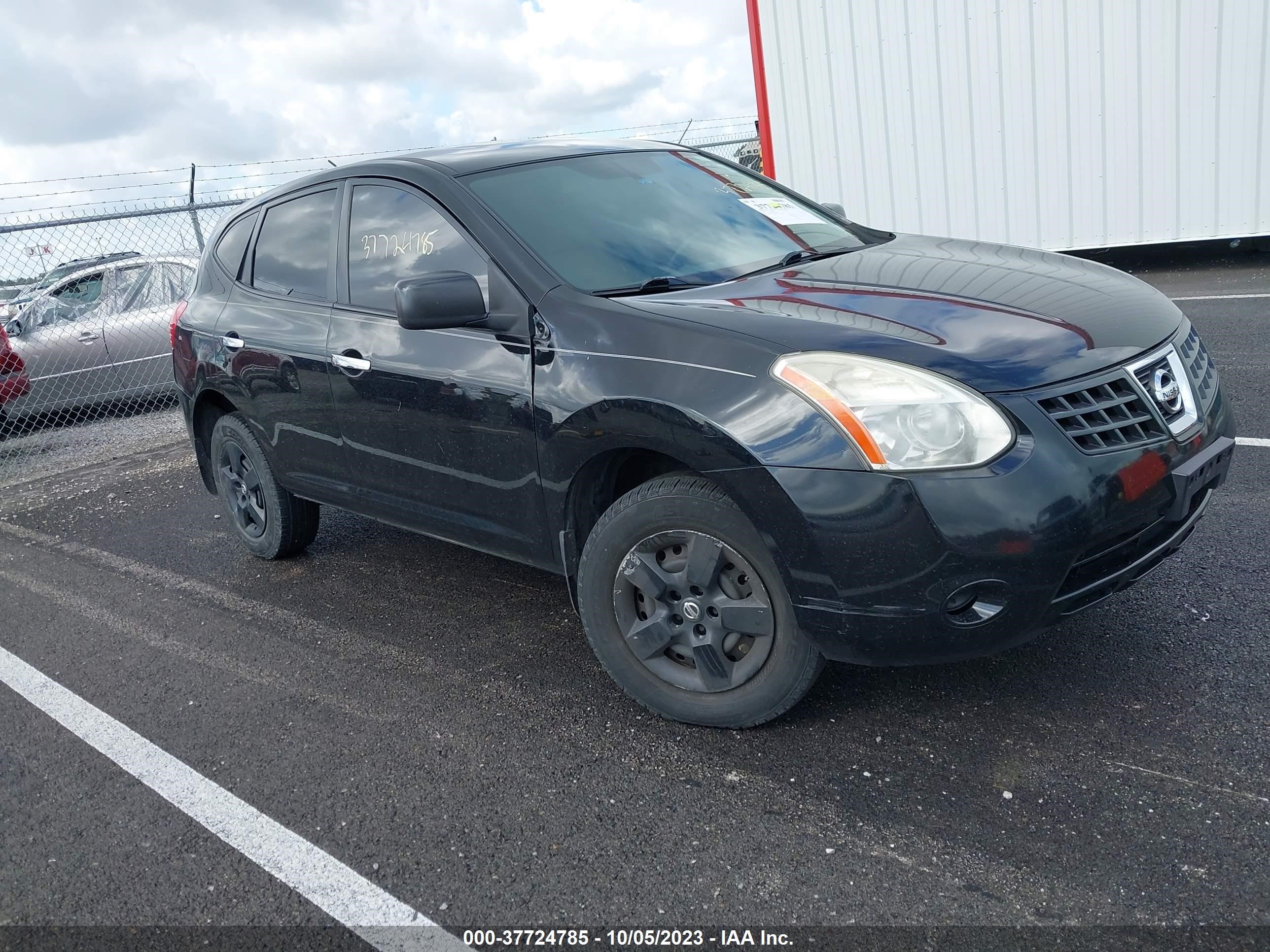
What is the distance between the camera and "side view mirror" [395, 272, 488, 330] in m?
3.23

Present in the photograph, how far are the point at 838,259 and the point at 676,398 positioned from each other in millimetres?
1117

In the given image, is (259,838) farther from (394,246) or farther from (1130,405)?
(1130,405)

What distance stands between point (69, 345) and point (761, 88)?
7669 mm

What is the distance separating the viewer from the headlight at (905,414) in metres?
2.58

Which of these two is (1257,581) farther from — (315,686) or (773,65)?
(773,65)

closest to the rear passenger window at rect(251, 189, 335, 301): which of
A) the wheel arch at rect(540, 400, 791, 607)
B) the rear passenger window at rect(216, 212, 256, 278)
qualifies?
the rear passenger window at rect(216, 212, 256, 278)

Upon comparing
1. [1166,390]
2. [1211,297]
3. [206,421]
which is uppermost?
[1166,390]

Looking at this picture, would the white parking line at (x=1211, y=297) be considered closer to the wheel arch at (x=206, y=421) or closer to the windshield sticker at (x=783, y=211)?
the windshield sticker at (x=783, y=211)

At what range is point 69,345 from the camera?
9.90 meters

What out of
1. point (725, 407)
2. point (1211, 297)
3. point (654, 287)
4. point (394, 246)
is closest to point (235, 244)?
point (394, 246)

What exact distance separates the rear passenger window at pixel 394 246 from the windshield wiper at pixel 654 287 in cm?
43

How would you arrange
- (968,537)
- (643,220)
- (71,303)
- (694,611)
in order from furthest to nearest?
(71,303) < (643,220) < (694,611) < (968,537)

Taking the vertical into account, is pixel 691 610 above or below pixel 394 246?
below

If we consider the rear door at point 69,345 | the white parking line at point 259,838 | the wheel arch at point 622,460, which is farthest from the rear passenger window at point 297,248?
the rear door at point 69,345
